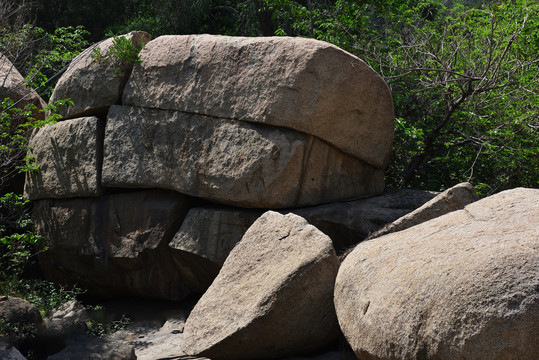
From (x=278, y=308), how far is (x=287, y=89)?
2302mm

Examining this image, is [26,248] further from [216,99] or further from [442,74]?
[442,74]

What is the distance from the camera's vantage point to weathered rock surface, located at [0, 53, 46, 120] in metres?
7.64

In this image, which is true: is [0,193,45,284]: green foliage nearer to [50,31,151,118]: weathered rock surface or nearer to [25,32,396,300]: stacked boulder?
[25,32,396,300]: stacked boulder

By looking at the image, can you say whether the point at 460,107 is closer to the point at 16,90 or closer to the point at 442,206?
the point at 442,206

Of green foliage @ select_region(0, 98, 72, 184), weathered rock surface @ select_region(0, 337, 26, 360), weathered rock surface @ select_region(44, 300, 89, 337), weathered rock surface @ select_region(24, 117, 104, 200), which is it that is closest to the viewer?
weathered rock surface @ select_region(0, 337, 26, 360)

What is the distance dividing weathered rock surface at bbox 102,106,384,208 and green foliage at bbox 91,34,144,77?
0.50 metres

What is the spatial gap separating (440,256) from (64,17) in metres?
10.4

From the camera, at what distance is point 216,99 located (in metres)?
6.60

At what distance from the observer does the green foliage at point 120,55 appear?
7.09m

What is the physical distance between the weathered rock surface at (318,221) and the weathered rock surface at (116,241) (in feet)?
0.98

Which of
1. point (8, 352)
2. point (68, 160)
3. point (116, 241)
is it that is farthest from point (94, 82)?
point (8, 352)

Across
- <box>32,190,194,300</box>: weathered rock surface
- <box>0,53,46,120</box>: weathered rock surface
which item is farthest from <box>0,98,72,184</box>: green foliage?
<box>32,190,194,300</box>: weathered rock surface

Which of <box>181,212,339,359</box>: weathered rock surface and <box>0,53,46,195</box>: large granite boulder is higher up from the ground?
<box>0,53,46,195</box>: large granite boulder

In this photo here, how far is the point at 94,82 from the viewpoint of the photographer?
733 cm
